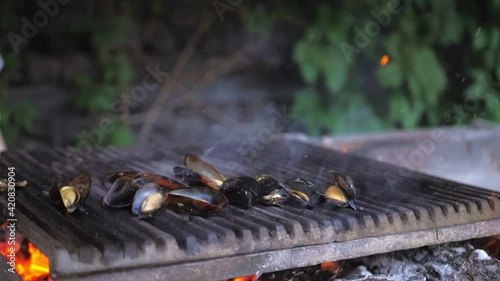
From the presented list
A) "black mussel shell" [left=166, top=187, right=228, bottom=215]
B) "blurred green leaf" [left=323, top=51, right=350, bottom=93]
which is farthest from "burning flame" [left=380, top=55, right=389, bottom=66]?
"black mussel shell" [left=166, top=187, right=228, bottom=215]

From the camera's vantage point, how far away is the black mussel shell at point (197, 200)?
2215 millimetres

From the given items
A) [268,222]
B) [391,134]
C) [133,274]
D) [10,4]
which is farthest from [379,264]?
[10,4]

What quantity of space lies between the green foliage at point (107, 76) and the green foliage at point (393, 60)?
41.0 inches

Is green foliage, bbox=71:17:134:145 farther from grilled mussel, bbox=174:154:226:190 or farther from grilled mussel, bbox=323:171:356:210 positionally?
grilled mussel, bbox=323:171:356:210

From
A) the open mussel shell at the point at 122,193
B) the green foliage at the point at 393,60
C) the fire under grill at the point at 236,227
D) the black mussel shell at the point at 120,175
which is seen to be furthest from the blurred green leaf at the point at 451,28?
the open mussel shell at the point at 122,193

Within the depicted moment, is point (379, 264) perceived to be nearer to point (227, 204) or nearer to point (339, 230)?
point (339, 230)

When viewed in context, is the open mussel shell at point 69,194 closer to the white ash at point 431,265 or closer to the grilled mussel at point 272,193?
the grilled mussel at point 272,193

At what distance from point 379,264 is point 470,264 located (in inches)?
12.7

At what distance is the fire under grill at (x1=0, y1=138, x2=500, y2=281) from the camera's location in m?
1.88

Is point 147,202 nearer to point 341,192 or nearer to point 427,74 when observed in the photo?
point 341,192

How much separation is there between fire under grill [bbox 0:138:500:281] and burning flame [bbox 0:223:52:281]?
8.8 inches

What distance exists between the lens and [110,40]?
5066 millimetres

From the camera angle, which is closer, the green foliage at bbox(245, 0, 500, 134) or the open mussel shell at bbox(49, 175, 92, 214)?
the open mussel shell at bbox(49, 175, 92, 214)

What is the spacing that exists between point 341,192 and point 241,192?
369mm
